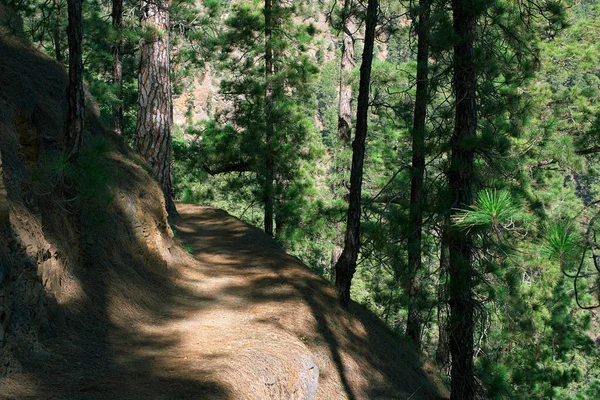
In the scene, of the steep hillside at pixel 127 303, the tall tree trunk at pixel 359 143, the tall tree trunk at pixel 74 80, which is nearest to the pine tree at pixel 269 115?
the steep hillside at pixel 127 303

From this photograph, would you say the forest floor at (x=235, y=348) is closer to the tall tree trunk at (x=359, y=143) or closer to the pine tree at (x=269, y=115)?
the tall tree trunk at (x=359, y=143)

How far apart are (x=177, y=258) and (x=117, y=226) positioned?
168cm

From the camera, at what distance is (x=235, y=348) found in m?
5.23

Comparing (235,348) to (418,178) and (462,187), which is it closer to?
(462,187)

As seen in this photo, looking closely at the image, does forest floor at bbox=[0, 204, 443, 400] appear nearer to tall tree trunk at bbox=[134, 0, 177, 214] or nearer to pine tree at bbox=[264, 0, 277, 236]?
tall tree trunk at bbox=[134, 0, 177, 214]

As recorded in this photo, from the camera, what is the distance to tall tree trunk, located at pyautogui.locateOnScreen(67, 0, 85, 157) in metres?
5.07

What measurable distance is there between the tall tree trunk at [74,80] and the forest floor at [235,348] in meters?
1.86

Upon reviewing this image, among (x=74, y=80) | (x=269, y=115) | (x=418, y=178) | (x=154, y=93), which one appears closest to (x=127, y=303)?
(x=74, y=80)

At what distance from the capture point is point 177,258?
8.19 meters

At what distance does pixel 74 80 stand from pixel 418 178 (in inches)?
243

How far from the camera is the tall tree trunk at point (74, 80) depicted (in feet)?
16.6

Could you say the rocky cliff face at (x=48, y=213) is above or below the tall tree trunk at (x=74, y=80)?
below

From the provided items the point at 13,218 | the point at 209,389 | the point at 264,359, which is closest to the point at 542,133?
the point at 264,359

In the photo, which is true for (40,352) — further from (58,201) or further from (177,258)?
(177,258)
